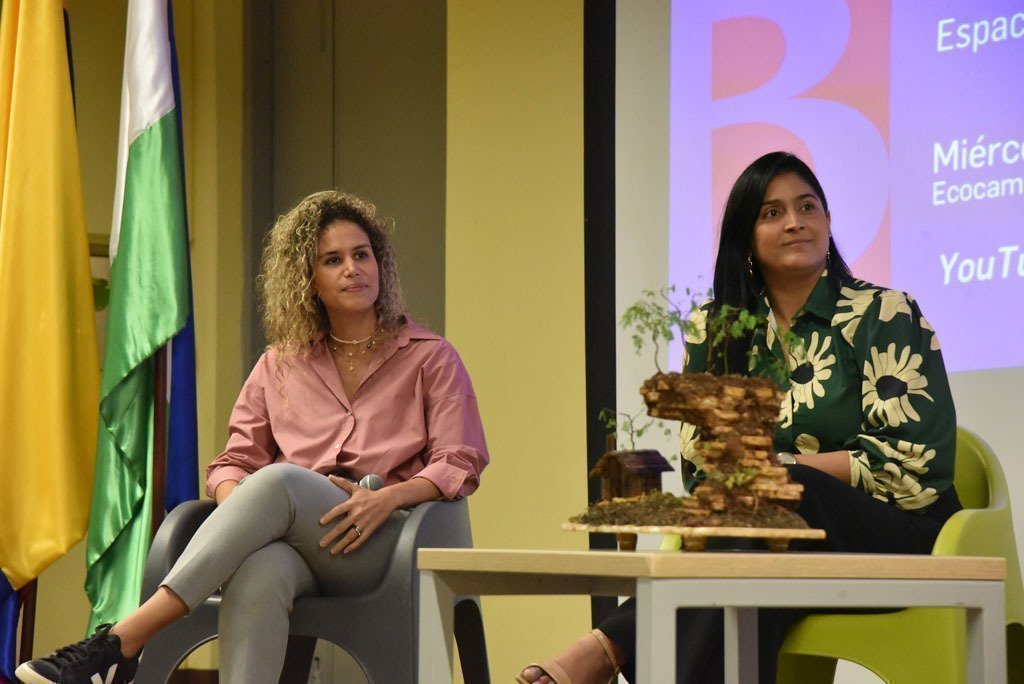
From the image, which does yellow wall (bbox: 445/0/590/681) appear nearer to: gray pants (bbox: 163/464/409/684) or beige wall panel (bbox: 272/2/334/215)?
beige wall panel (bbox: 272/2/334/215)

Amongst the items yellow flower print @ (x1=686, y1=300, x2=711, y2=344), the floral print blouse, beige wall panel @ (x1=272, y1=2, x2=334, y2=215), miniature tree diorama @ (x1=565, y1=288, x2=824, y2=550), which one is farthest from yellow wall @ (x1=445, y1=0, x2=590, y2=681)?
miniature tree diorama @ (x1=565, y1=288, x2=824, y2=550)

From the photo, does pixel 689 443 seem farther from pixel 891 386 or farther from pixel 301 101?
pixel 301 101

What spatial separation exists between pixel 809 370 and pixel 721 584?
34.2 inches

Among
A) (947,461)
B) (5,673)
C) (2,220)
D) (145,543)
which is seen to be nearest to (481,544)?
(145,543)

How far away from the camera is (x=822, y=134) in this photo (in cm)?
337

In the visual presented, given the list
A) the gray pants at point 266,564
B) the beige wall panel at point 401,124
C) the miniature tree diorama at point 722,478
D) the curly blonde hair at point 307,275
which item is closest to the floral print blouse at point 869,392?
the miniature tree diorama at point 722,478

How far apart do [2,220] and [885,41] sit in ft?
7.33

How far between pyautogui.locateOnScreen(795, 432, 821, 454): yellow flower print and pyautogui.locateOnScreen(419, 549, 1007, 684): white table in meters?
0.59

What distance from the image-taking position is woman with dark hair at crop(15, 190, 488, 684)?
2.35 meters

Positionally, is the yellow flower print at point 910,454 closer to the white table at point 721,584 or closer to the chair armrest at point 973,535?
the chair armrest at point 973,535

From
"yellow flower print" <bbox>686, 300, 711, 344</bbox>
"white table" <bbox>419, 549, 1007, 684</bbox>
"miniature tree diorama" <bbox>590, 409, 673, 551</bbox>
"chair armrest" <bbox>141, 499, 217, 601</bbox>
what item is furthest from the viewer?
"chair armrest" <bbox>141, 499, 217, 601</bbox>

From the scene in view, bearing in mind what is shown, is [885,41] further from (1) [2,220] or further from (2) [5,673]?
(2) [5,673]

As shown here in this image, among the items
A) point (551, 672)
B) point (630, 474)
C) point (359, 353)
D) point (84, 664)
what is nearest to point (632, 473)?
point (630, 474)

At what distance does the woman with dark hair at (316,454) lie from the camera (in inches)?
92.4
